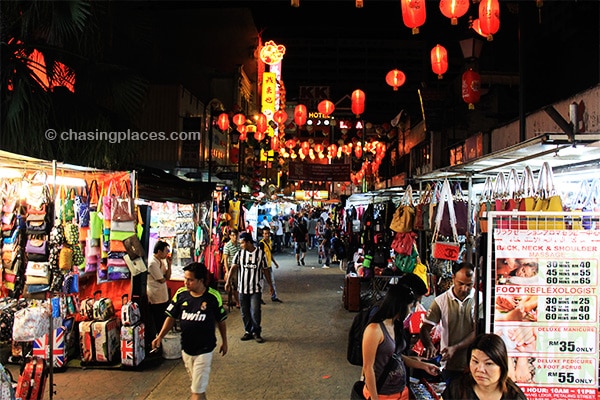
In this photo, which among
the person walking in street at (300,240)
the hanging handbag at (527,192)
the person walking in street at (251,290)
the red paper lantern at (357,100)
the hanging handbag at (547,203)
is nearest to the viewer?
the hanging handbag at (547,203)

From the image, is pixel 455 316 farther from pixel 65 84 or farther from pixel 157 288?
pixel 65 84

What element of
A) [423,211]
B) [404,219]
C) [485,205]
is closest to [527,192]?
[485,205]

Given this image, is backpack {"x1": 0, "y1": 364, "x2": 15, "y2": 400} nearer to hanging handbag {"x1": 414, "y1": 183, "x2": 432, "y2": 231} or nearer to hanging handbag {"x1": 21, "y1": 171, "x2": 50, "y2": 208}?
hanging handbag {"x1": 21, "y1": 171, "x2": 50, "y2": 208}

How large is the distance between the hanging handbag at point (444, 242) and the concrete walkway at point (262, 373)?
89.9 inches

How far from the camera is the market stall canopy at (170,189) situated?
314 inches

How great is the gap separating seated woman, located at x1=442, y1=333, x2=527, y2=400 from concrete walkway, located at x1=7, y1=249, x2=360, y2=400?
10.7 feet

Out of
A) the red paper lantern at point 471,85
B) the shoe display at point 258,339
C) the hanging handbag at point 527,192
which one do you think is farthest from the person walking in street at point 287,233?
the hanging handbag at point 527,192

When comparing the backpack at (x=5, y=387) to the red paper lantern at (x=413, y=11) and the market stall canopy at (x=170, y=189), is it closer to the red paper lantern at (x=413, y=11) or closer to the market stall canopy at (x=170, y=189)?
the market stall canopy at (x=170, y=189)

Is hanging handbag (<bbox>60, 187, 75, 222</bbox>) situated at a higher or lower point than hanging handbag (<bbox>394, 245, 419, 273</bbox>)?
higher

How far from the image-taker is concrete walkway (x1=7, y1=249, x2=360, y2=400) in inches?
234

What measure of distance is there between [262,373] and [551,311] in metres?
4.59

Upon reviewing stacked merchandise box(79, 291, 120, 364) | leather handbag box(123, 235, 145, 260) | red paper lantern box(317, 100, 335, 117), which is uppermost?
red paper lantern box(317, 100, 335, 117)

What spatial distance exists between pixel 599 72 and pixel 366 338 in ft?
37.4

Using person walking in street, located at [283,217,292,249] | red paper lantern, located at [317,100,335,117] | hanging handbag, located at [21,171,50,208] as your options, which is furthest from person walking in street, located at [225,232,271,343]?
person walking in street, located at [283,217,292,249]
